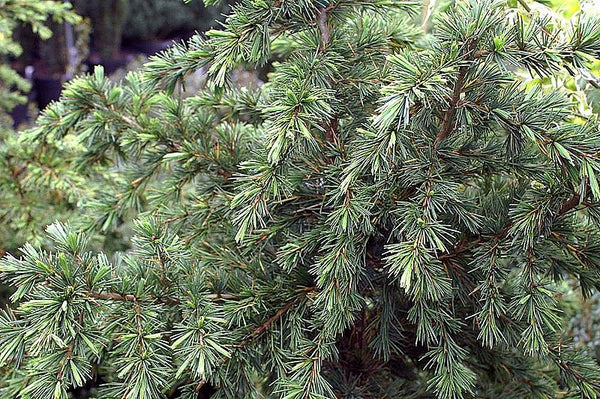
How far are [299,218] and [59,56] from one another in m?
5.51

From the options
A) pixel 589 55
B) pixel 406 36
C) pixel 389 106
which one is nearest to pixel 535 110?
pixel 589 55

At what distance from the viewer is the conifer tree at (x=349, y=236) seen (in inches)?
31.2

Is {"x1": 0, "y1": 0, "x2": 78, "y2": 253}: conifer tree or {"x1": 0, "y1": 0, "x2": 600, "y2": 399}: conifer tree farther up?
{"x1": 0, "y1": 0, "x2": 600, "y2": 399}: conifer tree

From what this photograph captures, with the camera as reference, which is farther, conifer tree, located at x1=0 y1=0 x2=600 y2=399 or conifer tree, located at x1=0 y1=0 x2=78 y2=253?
A: conifer tree, located at x1=0 y1=0 x2=78 y2=253

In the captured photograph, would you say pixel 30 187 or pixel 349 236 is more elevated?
pixel 349 236

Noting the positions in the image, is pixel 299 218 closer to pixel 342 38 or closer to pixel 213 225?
pixel 213 225

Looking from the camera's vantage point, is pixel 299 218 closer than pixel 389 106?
No

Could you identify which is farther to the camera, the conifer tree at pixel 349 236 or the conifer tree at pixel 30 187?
Answer: the conifer tree at pixel 30 187

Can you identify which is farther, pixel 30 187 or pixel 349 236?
pixel 30 187

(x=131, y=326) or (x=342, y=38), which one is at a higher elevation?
(x=342, y=38)

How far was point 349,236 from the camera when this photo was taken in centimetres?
85

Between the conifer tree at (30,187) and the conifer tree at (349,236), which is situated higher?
the conifer tree at (349,236)

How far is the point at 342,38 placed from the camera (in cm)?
100

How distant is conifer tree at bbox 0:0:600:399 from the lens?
793 mm
